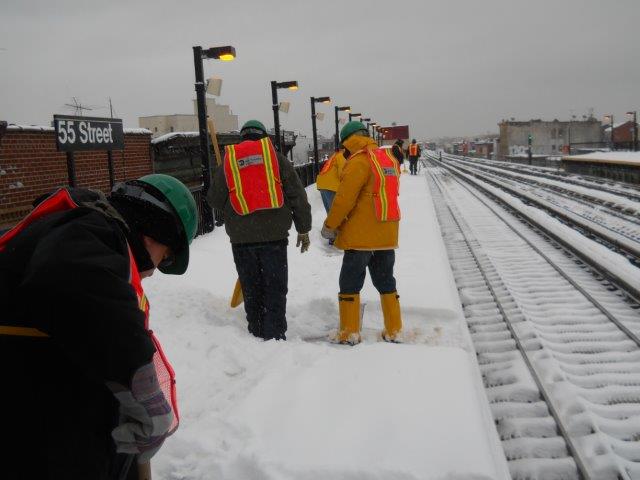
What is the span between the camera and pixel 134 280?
4.98 feet

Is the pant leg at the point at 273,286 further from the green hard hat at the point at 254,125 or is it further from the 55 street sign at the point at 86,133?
the 55 street sign at the point at 86,133

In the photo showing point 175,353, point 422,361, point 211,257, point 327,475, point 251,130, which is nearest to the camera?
point 327,475

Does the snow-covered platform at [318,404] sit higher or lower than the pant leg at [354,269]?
lower

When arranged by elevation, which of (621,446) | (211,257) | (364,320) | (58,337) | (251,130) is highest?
(251,130)

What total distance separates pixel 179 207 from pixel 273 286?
3.10m

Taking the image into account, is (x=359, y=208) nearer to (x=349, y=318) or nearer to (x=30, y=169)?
(x=349, y=318)

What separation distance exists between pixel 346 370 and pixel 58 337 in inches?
104

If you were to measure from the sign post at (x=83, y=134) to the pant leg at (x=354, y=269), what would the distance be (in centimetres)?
386

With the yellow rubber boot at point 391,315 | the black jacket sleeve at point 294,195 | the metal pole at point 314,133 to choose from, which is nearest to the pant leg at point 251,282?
the black jacket sleeve at point 294,195

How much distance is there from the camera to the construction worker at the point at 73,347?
1.26m

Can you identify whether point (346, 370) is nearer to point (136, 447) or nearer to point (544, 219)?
point (136, 447)

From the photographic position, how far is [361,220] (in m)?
4.66

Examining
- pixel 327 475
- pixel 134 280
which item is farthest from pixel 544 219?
pixel 134 280

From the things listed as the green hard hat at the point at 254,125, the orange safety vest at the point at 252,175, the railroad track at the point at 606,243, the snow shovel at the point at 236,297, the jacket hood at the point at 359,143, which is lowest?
the railroad track at the point at 606,243
